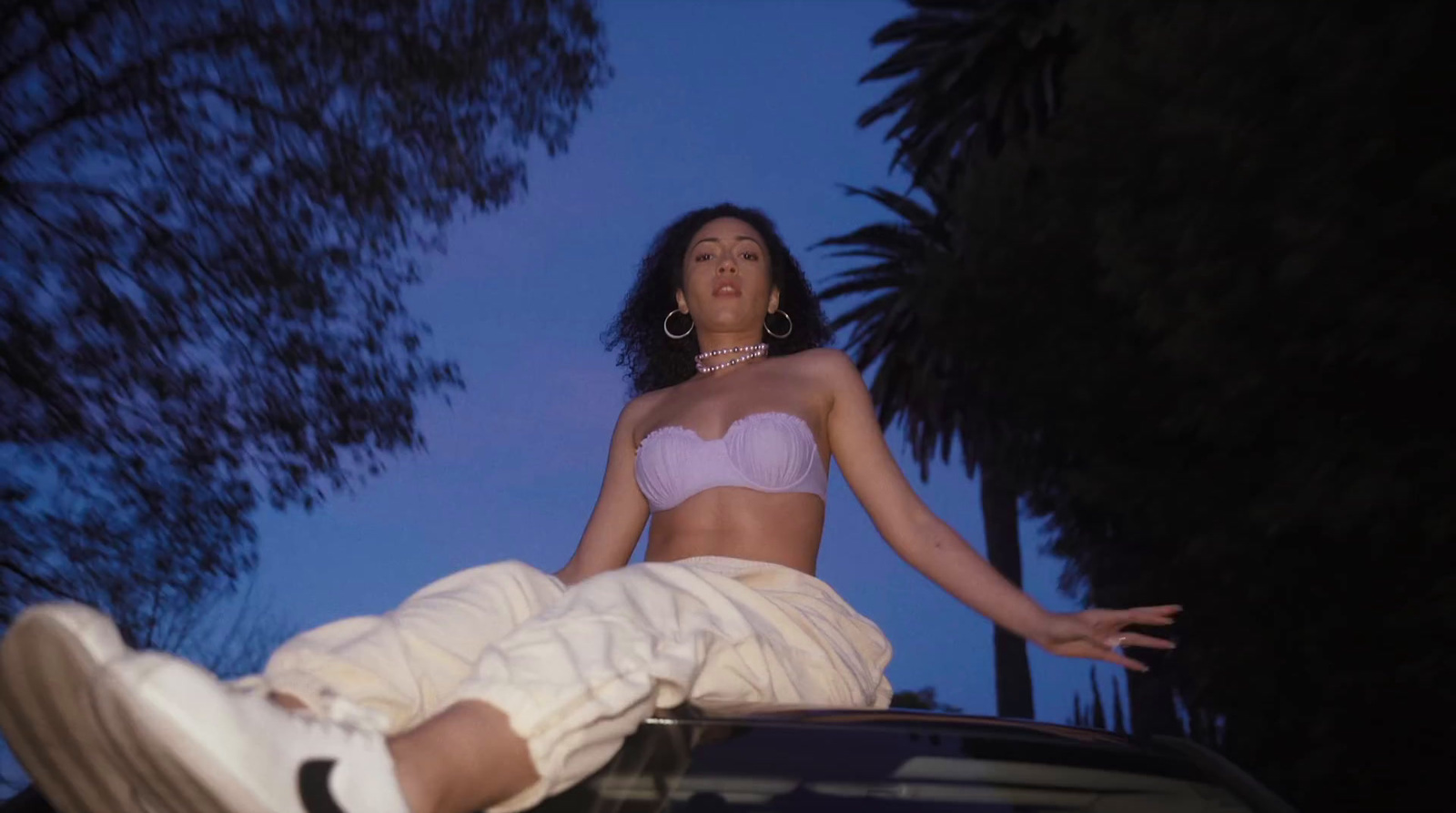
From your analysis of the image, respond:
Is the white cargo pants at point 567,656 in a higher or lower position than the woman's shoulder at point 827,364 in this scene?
lower

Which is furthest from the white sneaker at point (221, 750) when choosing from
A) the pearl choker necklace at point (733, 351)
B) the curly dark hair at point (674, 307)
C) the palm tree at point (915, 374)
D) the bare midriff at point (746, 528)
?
the palm tree at point (915, 374)

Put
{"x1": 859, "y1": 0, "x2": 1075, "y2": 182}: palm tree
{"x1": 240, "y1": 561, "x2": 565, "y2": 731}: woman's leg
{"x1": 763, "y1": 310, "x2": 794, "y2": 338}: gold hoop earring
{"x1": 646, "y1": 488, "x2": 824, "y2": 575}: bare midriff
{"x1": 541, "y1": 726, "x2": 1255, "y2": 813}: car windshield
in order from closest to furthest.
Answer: {"x1": 541, "y1": 726, "x2": 1255, "y2": 813}: car windshield, {"x1": 240, "y1": 561, "x2": 565, "y2": 731}: woman's leg, {"x1": 646, "y1": 488, "x2": 824, "y2": 575}: bare midriff, {"x1": 763, "y1": 310, "x2": 794, "y2": 338}: gold hoop earring, {"x1": 859, "y1": 0, "x2": 1075, "y2": 182}: palm tree

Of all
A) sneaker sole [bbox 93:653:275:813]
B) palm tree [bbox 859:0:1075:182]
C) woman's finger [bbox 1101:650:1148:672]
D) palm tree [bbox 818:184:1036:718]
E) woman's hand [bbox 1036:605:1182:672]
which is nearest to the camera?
sneaker sole [bbox 93:653:275:813]

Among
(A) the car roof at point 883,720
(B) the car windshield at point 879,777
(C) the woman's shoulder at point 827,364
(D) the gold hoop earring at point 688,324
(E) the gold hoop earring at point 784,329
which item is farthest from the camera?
(D) the gold hoop earring at point 688,324

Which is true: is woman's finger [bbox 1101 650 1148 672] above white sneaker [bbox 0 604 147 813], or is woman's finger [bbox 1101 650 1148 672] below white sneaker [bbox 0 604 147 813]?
above

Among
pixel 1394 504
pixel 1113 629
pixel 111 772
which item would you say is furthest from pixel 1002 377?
pixel 111 772

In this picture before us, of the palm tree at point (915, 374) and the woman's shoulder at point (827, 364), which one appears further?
the palm tree at point (915, 374)

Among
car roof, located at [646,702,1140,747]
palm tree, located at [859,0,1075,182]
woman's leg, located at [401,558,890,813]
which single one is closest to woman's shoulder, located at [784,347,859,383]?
woman's leg, located at [401,558,890,813]

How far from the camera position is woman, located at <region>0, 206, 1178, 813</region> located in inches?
64.4

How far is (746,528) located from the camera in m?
3.28

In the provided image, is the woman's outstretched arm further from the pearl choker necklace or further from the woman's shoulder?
the pearl choker necklace

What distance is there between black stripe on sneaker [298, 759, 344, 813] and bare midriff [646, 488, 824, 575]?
162 cm

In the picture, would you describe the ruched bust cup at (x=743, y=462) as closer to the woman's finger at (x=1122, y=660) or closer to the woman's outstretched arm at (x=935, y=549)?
the woman's outstretched arm at (x=935, y=549)

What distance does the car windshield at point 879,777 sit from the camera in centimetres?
171
